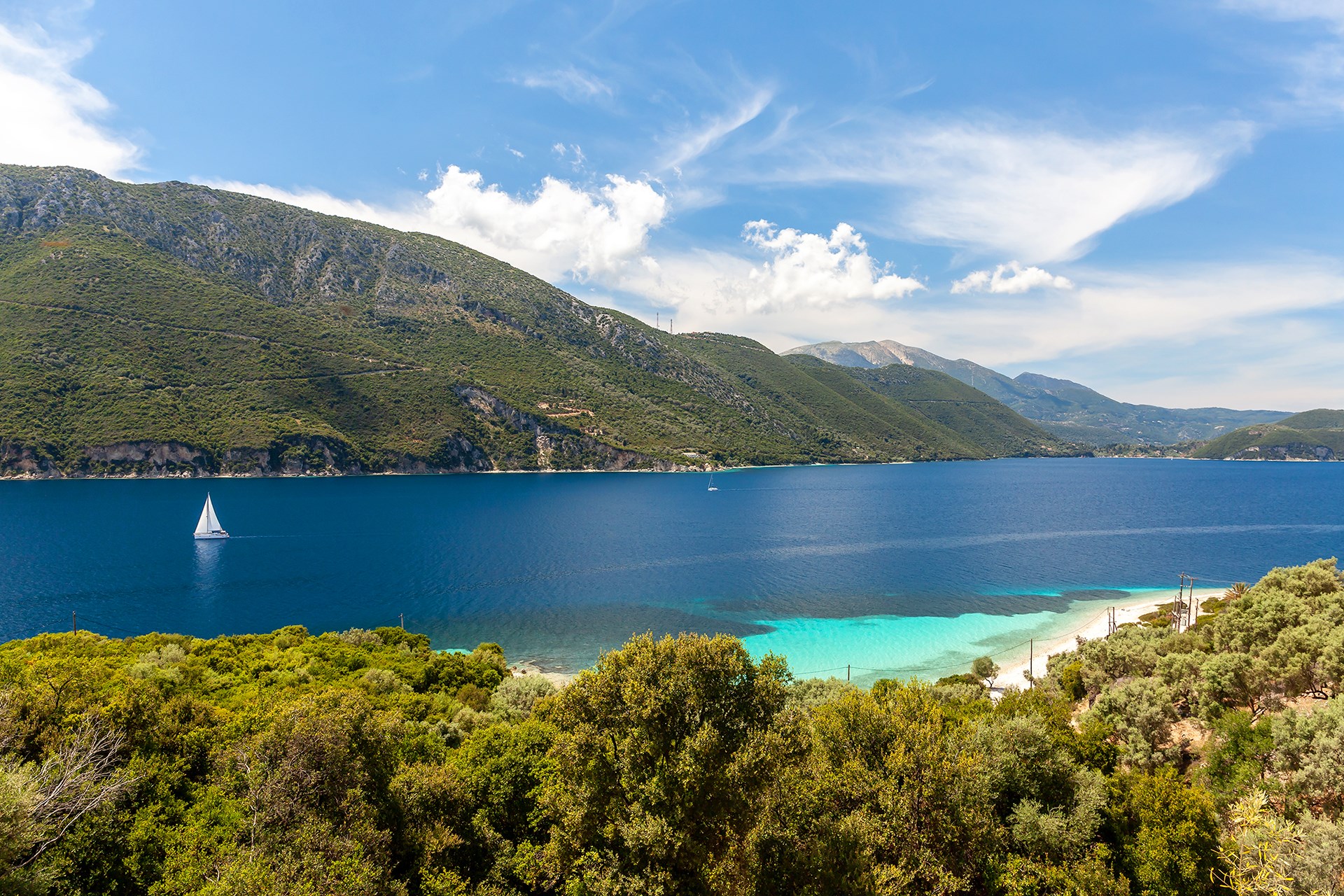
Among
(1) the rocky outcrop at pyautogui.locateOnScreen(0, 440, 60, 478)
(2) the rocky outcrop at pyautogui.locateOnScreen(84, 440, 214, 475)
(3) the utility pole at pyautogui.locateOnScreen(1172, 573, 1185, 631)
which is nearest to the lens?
(3) the utility pole at pyautogui.locateOnScreen(1172, 573, 1185, 631)

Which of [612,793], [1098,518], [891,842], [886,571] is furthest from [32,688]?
[1098,518]

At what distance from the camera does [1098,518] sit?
424 ft

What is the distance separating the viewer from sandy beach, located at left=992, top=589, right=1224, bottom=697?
48188mm

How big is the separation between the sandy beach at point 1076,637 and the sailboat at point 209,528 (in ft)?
364

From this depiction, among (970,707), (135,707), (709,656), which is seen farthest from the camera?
(970,707)

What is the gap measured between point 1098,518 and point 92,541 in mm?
188006

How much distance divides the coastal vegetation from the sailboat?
85740mm

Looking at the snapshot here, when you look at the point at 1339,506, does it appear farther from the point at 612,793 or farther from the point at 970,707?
the point at 612,793

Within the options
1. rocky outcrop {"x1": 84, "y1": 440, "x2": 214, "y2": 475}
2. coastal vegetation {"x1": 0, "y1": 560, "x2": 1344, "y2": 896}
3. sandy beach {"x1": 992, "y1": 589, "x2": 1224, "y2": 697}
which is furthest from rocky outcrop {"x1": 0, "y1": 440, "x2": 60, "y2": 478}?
sandy beach {"x1": 992, "y1": 589, "x2": 1224, "y2": 697}

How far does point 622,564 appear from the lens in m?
87.4

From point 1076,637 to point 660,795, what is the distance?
59059 mm

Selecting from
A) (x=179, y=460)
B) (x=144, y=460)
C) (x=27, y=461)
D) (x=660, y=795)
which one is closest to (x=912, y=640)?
(x=660, y=795)

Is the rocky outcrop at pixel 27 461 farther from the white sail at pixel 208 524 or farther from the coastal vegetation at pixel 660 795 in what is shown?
the coastal vegetation at pixel 660 795

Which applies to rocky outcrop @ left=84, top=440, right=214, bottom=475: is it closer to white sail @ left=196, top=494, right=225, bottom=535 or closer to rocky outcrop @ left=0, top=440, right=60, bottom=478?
rocky outcrop @ left=0, top=440, right=60, bottom=478
